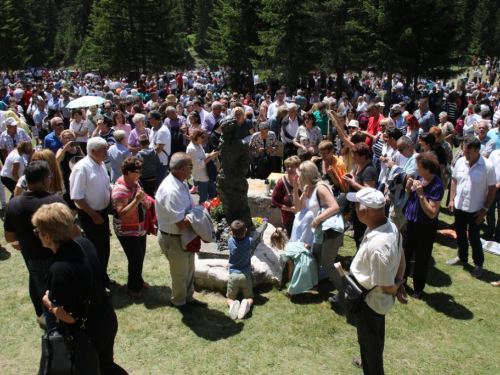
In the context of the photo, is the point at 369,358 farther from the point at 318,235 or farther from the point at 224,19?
the point at 224,19

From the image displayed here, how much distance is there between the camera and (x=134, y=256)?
528cm

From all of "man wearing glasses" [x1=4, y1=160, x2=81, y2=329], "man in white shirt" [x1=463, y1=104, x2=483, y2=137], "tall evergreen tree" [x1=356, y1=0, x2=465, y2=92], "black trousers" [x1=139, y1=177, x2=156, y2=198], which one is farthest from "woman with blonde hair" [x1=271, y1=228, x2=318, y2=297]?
"tall evergreen tree" [x1=356, y1=0, x2=465, y2=92]

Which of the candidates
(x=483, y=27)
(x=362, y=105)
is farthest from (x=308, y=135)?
(x=483, y=27)

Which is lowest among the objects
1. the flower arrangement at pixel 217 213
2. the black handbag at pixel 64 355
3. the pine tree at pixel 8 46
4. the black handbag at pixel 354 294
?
the flower arrangement at pixel 217 213

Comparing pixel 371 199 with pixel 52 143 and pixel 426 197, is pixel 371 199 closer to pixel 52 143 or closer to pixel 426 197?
pixel 426 197

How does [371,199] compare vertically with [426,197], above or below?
above

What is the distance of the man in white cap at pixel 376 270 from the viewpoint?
11.0 ft

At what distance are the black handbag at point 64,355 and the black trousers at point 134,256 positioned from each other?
2255mm

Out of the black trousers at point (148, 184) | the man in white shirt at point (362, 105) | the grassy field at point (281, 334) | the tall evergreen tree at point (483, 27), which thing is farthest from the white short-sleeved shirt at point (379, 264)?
the tall evergreen tree at point (483, 27)

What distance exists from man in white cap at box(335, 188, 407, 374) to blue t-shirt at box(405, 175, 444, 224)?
176 centimetres

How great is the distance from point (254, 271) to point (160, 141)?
3.43 metres

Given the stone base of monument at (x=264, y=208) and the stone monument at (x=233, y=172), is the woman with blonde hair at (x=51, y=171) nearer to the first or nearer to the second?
the stone monument at (x=233, y=172)

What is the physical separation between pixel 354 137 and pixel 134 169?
3255 mm

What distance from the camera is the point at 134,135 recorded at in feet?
27.0
